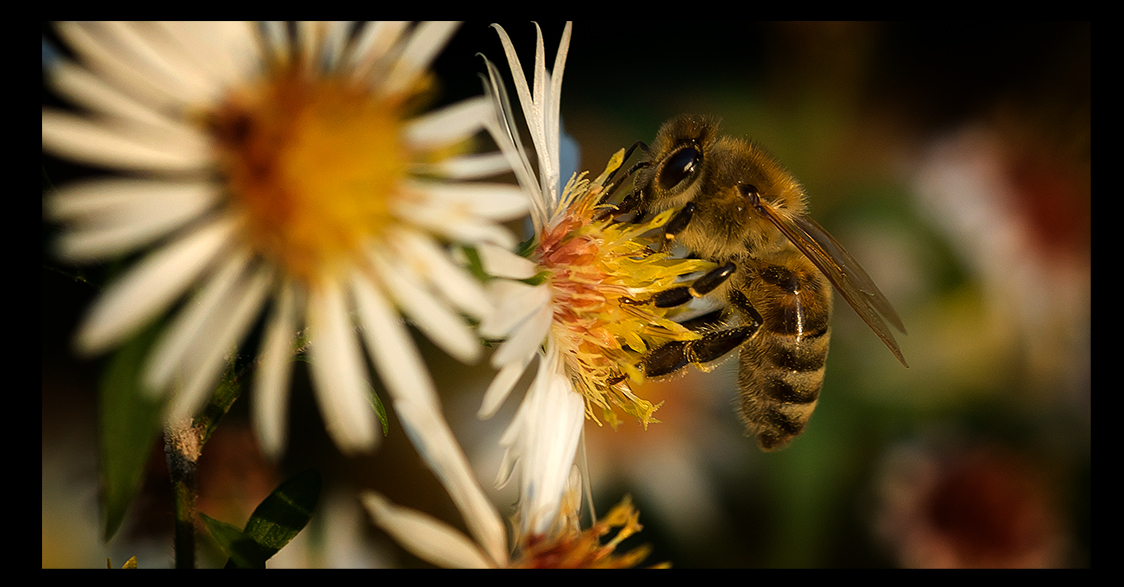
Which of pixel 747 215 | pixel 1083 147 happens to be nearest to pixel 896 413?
pixel 1083 147

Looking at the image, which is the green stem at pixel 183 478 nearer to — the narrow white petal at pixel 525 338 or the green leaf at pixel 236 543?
the green leaf at pixel 236 543

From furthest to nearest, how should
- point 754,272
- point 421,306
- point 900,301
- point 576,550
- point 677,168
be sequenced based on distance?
point 900,301 < point 754,272 < point 677,168 < point 576,550 < point 421,306

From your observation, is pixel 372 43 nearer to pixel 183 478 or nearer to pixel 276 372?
pixel 276 372

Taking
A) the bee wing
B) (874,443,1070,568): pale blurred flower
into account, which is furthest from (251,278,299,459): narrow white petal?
(874,443,1070,568): pale blurred flower

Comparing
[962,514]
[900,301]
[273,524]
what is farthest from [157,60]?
[900,301]

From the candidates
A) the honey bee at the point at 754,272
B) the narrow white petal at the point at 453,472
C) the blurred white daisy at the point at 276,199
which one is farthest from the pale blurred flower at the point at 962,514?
the blurred white daisy at the point at 276,199

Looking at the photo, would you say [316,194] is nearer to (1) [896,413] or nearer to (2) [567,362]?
(2) [567,362]
